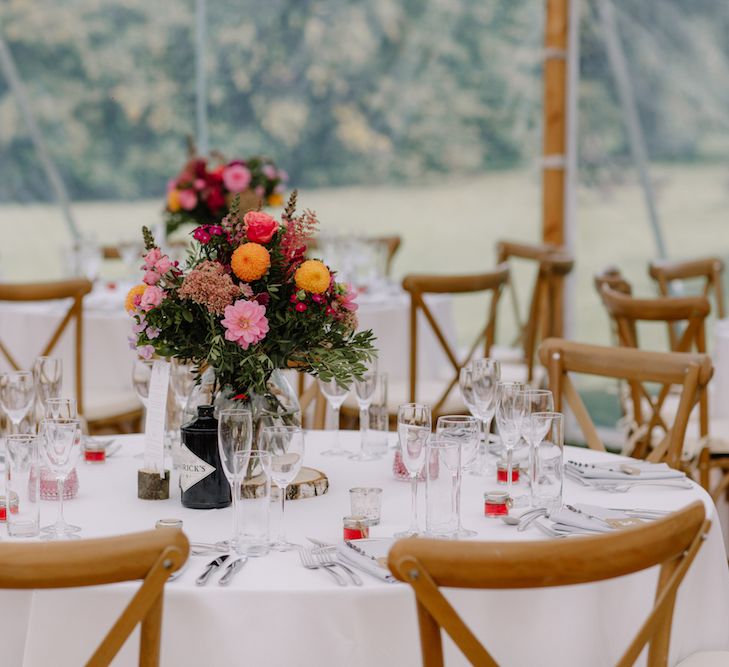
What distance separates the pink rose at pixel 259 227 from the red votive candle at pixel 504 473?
0.67m

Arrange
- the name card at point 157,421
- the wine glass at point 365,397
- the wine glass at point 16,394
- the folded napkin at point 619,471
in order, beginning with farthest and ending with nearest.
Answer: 1. the wine glass at point 365,397
2. the wine glass at point 16,394
3. the folded napkin at point 619,471
4. the name card at point 157,421

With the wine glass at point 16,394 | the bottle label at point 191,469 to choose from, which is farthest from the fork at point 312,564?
the wine glass at point 16,394

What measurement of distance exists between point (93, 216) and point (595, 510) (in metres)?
8.16

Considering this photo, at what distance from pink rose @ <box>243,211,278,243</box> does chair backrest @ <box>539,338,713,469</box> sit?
3.38 ft

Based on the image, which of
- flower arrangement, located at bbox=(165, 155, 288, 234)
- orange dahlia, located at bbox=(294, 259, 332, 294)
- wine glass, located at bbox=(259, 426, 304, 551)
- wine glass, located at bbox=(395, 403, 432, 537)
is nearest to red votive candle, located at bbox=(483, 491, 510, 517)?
wine glass, located at bbox=(395, 403, 432, 537)

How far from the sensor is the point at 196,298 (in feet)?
7.15

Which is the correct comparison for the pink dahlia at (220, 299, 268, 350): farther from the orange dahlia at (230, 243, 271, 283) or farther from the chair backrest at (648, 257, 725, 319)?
the chair backrest at (648, 257, 725, 319)

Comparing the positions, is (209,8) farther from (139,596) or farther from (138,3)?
(139,596)

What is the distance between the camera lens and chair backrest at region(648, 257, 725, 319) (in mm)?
5082

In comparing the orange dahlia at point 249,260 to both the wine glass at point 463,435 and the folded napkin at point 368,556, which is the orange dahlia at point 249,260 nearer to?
the wine glass at point 463,435

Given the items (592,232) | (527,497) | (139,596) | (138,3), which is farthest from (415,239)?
(139,596)

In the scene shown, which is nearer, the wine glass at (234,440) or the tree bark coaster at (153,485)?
the wine glass at (234,440)

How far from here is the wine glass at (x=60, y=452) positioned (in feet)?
6.64

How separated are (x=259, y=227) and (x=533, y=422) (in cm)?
62
